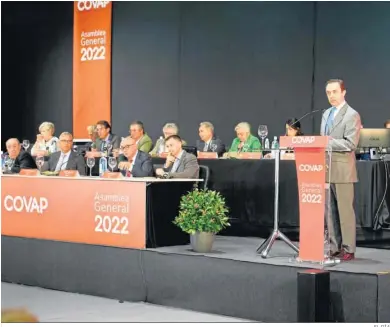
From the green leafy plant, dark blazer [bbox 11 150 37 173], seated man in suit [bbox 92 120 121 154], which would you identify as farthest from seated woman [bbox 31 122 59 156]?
the green leafy plant

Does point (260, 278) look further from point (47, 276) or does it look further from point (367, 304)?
point (47, 276)

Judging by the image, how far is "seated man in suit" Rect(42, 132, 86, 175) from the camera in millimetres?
7582

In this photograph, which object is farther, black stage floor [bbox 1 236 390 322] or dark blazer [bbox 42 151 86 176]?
dark blazer [bbox 42 151 86 176]

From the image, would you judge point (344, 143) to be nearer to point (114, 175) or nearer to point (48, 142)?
point (114, 175)

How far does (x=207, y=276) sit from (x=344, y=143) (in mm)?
1346

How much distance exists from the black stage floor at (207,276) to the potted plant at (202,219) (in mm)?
105

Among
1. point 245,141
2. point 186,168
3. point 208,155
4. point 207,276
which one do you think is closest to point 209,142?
point 245,141

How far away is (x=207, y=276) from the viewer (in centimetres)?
544

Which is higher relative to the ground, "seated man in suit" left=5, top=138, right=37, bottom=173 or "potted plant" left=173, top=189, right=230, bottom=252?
"seated man in suit" left=5, top=138, right=37, bottom=173

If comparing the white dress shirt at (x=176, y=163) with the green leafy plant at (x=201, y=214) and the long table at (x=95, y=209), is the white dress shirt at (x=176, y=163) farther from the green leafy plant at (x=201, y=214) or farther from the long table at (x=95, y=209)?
the green leafy plant at (x=201, y=214)

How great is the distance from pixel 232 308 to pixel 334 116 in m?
1.50

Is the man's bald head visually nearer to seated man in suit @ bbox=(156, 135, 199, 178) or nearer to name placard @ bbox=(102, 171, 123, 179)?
seated man in suit @ bbox=(156, 135, 199, 178)

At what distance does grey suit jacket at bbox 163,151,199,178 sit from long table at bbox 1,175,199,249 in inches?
4.6

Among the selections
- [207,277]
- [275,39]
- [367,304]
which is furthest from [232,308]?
[275,39]
